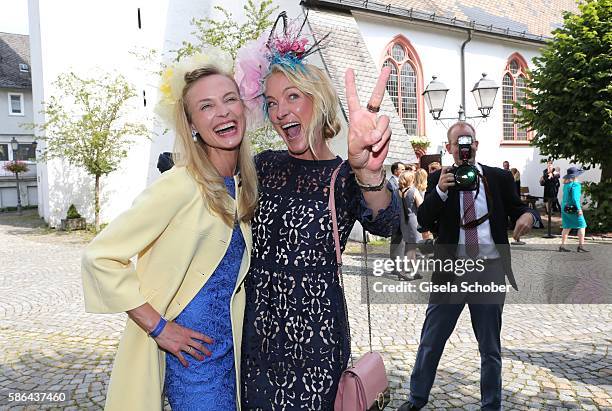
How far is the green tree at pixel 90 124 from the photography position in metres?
Answer: 16.1

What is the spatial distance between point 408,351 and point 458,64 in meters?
16.6

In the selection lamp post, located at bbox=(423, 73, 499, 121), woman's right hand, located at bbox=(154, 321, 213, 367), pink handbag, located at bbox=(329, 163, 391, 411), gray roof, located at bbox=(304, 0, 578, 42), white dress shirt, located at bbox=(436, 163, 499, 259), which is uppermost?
gray roof, located at bbox=(304, 0, 578, 42)

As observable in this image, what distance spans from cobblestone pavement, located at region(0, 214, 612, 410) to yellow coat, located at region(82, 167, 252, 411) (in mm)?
2554

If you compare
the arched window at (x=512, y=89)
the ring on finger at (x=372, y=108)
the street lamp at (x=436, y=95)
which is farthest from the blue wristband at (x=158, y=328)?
Answer: the arched window at (x=512, y=89)

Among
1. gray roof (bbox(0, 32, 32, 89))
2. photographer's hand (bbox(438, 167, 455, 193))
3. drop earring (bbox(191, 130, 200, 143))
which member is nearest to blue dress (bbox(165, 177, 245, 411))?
drop earring (bbox(191, 130, 200, 143))

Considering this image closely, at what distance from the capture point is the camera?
3.40 metres

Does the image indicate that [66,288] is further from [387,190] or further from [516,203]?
[387,190]

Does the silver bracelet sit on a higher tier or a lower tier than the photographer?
higher

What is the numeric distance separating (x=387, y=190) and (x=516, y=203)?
2.13 metres

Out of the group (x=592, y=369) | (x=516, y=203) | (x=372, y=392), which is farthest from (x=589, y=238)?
(x=372, y=392)

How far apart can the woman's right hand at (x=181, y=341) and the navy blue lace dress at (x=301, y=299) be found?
23cm

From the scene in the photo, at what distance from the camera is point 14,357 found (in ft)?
17.7

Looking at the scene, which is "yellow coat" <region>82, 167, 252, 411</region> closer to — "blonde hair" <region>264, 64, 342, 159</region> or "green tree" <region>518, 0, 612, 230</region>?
"blonde hair" <region>264, 64, 342, 159</region>

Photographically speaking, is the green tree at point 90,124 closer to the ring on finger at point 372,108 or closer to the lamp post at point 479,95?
the lamp post at point 479,95
